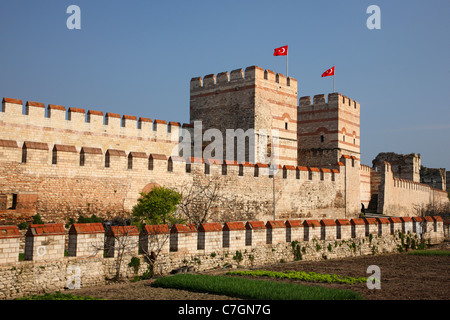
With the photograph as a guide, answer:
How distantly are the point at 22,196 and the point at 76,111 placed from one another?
5914 mm

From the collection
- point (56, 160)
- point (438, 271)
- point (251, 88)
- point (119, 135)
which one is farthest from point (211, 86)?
point (438, 271)

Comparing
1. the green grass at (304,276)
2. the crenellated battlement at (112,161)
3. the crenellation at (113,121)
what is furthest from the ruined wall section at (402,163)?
the green grass at (304,276)

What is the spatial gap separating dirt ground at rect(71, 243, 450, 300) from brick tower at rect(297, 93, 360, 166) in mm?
16499

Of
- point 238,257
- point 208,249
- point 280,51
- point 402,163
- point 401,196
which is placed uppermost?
point 280,51

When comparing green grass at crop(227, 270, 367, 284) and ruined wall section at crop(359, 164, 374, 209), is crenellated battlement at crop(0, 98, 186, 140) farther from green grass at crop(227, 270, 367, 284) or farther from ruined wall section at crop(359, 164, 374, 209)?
ruined wall section at crop(359, 164, 374, 209)

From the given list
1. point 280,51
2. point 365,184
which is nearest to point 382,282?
point 280,51

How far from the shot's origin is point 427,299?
8.38m

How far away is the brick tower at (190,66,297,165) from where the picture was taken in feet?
81.5

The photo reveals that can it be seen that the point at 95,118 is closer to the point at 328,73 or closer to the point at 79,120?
the point at 79,120

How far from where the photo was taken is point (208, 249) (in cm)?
1212

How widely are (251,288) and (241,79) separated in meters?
17.9

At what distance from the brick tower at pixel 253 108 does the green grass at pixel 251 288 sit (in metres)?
15.1
